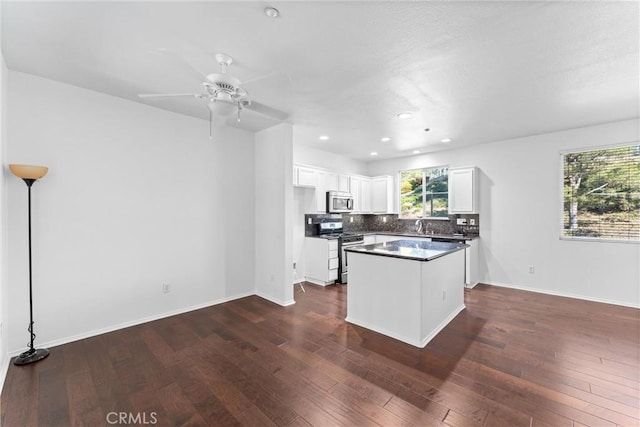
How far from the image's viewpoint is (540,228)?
479cm

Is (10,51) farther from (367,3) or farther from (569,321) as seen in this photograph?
(569,321)

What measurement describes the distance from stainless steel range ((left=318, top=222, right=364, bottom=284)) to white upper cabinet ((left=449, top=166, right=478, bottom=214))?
204 centimetres

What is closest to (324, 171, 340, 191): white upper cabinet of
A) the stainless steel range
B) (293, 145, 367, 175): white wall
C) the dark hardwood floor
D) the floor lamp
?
(293, 145, 367, 175): white wall

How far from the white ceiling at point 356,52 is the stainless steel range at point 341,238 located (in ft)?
8.51

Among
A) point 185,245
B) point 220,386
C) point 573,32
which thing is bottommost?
point 220,386

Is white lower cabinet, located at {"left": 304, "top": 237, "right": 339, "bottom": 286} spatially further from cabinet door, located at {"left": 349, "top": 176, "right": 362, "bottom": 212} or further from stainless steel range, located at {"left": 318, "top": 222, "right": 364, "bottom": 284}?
cabinet door, located at {"left": 349, "top": 176, "right": 362, "bottom": 212}

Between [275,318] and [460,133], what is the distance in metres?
4.28

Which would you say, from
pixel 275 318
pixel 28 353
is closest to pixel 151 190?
pixel 28 353

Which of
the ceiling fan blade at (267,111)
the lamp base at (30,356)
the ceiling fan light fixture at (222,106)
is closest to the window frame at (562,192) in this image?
the ceiling fan blade at (267,111)

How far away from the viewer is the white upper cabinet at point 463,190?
5.30 metres

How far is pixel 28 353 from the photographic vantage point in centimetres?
258

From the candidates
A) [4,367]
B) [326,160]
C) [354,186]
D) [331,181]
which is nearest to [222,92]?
[4,367]

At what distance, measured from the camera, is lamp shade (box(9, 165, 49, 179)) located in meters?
2.42

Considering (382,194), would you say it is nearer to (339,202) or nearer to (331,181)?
(339,202)
